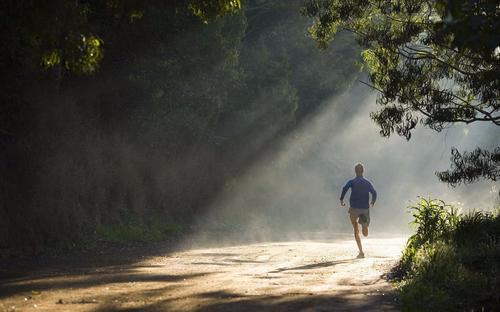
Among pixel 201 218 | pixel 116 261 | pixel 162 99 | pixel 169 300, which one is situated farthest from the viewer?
pixel 201 218

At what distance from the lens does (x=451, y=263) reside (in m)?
11.1

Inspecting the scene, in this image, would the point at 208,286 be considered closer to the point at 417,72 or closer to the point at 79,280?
the point at 79,280

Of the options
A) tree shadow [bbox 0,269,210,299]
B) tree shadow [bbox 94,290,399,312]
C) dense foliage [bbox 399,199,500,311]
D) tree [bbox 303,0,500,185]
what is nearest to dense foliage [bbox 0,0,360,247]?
tree shadow [bbox 0,269,210,299]

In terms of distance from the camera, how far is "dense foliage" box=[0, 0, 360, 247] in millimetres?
13627

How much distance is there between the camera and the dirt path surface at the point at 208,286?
8.90m

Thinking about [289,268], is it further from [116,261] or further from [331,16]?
[331,16]

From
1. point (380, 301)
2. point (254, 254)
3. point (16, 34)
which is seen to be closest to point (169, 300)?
point (380, 301)

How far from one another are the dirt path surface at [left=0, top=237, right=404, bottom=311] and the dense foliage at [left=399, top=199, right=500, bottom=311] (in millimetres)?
472

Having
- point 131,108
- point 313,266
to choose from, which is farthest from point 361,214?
point 131,108

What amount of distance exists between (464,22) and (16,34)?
8949mm

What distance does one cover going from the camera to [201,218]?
3014 centimetres

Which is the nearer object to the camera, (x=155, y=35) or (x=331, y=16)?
(x=331, y=16)

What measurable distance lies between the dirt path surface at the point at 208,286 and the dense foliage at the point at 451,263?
1.55ft

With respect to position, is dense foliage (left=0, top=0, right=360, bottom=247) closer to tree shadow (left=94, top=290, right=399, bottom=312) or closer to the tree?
tree shadow (left=94, top=290, right=399, bottom=312)
